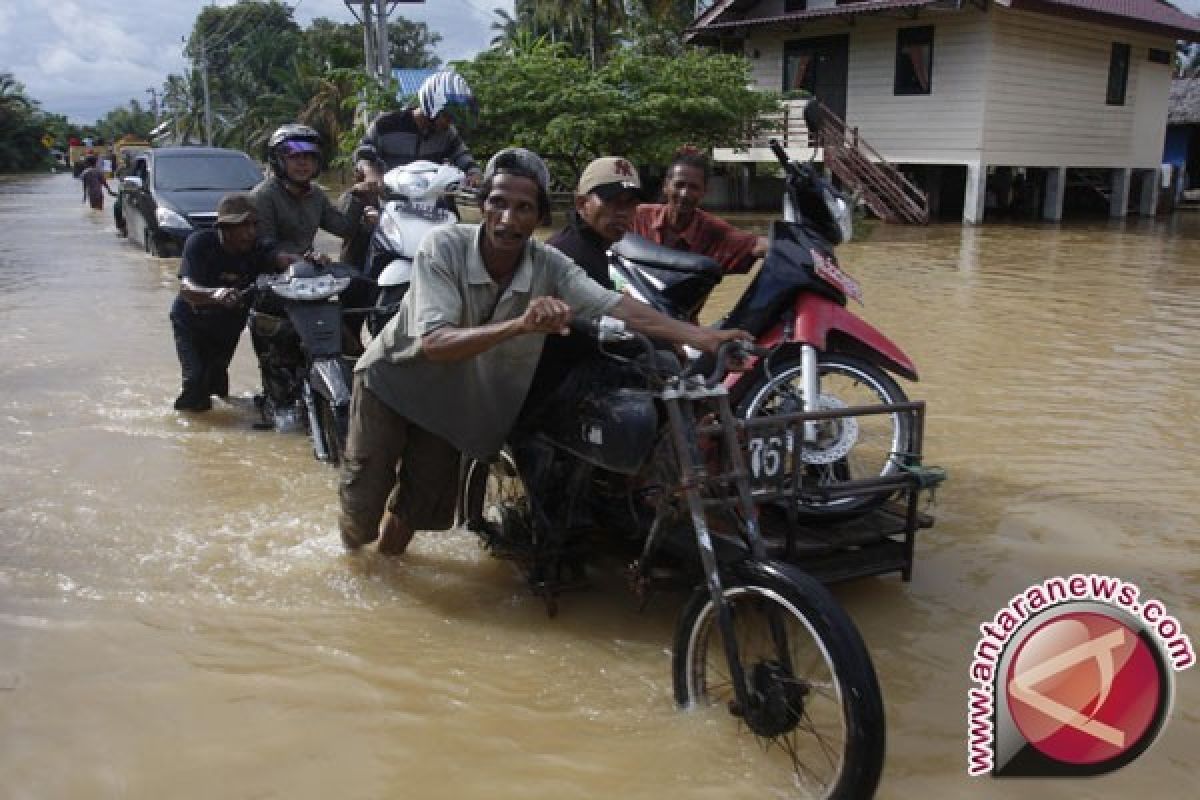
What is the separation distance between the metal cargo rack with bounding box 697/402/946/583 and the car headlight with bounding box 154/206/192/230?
413 inches

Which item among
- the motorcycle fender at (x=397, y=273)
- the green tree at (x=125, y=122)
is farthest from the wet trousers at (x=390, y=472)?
the green tree at (x=125, y=122)

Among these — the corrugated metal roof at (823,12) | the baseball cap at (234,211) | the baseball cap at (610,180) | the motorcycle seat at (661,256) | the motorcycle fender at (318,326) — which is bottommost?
the motorcycle fender at (318,326)

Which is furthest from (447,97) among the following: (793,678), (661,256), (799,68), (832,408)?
(799,68)

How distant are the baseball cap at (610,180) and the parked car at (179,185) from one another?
9923 mm

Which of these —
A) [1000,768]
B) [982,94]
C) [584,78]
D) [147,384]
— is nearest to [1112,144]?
[982,94]

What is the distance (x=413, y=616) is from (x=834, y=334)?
1.91 m

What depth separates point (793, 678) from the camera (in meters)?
2.60

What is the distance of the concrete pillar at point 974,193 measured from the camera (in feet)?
63.5

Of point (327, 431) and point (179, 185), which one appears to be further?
point (179, 185)

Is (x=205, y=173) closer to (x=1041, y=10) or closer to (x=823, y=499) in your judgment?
(x=823, y=499)

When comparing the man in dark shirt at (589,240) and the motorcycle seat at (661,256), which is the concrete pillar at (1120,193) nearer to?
the motorcycle seat at (661,256)

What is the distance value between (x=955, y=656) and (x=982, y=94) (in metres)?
17.9

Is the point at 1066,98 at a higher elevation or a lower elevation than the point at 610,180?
higher

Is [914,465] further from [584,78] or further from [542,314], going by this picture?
[584,78]
